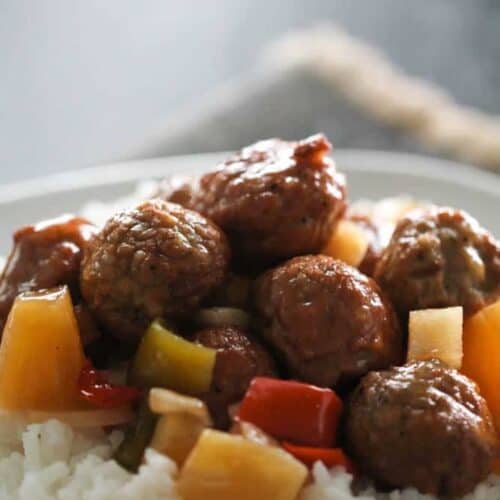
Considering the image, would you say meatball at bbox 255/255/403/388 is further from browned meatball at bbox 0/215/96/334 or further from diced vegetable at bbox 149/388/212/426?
browned meatball at bbox 0/215/96/334

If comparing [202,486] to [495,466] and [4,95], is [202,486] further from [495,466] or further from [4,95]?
[4,95]

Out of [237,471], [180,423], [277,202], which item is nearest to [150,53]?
[277,202]

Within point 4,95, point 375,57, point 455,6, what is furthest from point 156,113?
point 455,6

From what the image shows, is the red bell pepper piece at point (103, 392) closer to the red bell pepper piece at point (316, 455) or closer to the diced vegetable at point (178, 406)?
the diced vegetable at point (178, 406)

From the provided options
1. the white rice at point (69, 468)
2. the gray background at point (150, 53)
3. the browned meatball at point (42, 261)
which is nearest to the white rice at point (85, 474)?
the white rice at point (69, 468)

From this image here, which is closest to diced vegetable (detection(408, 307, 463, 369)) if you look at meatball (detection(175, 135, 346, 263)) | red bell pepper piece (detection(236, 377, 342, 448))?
red bell pepper piece (detection(236, 377, 342, 448))

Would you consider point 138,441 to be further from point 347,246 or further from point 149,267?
point 347,246
